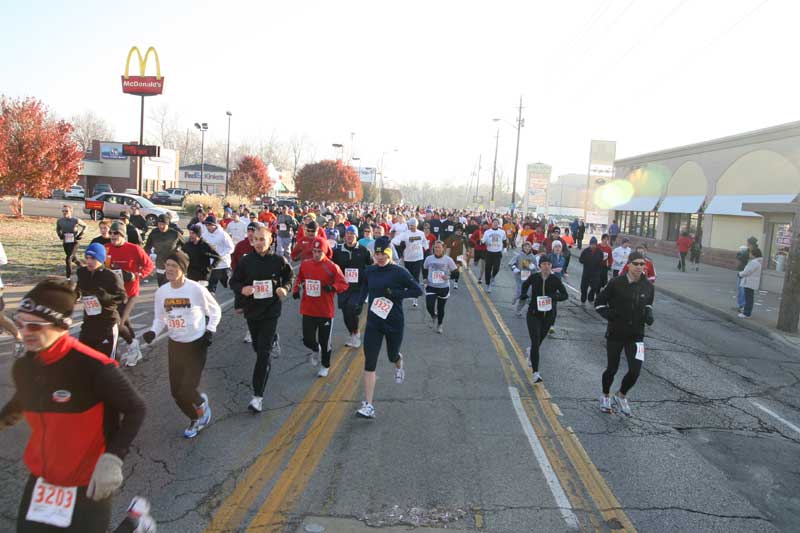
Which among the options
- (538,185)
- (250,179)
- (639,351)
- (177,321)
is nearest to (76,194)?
(250,179)

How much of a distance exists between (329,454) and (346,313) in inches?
157

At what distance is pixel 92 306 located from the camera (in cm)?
629

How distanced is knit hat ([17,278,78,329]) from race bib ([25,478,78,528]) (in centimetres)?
77

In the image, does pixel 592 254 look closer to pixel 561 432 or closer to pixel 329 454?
pixel 561 432

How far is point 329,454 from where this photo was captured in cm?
516

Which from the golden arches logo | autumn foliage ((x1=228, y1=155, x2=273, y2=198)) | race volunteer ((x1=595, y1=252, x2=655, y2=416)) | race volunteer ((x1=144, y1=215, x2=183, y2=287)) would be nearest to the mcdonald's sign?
the golden arches logo

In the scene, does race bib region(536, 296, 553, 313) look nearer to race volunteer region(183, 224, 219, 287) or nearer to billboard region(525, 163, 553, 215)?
race volunteer region(183, 224, 219, 287)

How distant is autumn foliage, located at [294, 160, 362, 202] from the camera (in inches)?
2530

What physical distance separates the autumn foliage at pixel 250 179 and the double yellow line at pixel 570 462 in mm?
51833

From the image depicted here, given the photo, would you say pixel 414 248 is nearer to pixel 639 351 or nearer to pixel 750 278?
pixel 639 351

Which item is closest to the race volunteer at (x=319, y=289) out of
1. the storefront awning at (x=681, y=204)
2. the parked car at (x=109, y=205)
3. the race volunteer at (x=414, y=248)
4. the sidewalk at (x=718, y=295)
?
the race volunteer at (x=414, y=248)

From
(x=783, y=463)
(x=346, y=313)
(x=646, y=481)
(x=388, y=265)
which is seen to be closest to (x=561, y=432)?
(x=646, y=481)

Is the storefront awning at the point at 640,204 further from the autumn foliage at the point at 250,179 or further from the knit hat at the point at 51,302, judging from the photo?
the knit hat at the point at 51,302

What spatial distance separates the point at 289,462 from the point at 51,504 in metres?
2.43
